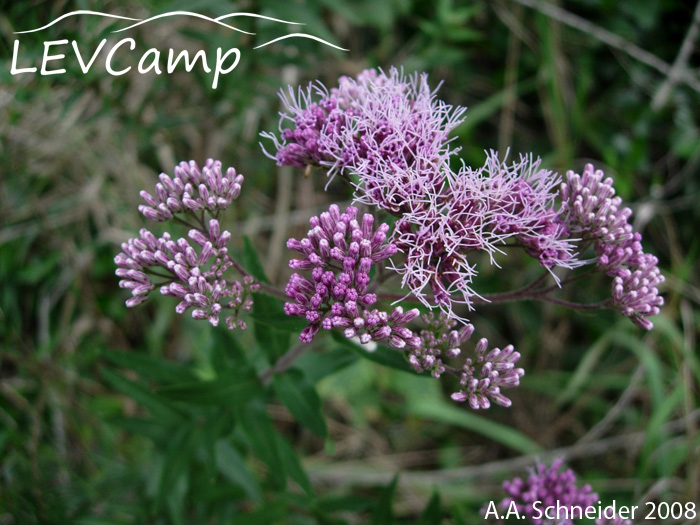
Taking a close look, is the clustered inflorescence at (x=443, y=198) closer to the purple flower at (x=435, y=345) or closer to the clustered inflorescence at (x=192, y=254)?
the purple flower at (x=435, y=345)

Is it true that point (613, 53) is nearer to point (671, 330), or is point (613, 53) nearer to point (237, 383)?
point (671, 330)

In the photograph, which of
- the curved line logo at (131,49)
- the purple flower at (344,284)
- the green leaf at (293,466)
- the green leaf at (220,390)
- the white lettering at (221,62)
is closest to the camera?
the purple flower at (344,284)

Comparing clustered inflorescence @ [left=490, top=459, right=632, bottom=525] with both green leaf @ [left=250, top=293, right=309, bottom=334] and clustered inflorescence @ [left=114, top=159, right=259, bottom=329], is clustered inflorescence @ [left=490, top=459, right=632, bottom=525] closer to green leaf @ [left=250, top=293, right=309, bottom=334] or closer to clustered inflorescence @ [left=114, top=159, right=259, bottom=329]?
green leaf @ [left=250, top=293, right=309, bottom=334]

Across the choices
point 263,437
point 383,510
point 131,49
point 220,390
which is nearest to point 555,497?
point 383,510

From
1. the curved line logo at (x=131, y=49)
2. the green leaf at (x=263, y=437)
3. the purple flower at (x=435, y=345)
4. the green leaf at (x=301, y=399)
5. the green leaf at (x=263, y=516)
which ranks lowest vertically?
the green leaf at (x=263, y=516)

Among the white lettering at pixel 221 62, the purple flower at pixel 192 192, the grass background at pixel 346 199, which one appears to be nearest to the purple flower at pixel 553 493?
the grass background at pixel 346 199

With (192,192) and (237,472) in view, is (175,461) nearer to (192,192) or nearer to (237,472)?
(237,472)
